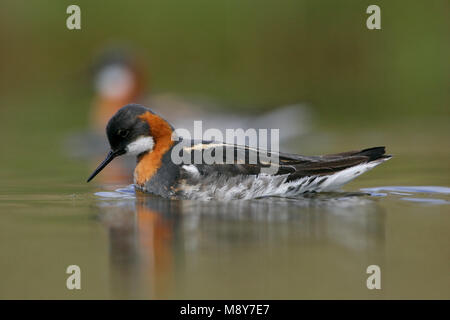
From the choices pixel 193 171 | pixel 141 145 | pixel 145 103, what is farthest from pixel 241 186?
pixel 145 103

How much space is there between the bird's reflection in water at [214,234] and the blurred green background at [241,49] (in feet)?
32.6

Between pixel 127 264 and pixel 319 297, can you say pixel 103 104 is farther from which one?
pixel 319 297

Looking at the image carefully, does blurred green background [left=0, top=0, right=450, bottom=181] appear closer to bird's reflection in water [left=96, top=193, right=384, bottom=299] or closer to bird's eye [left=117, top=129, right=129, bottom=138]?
bird's eye [left=117, top=129, right=129, bottom=138]

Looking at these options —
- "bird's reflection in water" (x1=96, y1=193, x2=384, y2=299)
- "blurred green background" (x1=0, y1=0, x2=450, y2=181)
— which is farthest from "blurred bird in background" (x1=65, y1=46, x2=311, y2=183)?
"bird's reflection in water" (x1=96, y1=193, x2=384, y2=299)

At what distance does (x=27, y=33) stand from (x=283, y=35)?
6.37 m

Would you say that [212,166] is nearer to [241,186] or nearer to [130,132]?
[241,186]

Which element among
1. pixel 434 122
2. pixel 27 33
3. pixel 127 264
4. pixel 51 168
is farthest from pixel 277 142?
pixel 127 264

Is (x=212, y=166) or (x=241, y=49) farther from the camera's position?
(x=241, y=49)

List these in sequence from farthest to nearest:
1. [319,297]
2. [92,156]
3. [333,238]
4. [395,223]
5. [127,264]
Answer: [92,156] < [395,223] < [333,238] < [127,264] < [319,297]

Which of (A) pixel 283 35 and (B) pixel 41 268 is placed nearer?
(B) pixel 41 268

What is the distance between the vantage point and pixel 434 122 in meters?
15.9

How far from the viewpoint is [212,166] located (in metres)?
8.48

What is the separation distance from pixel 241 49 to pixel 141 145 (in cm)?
1178

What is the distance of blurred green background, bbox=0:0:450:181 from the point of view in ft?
62.0
